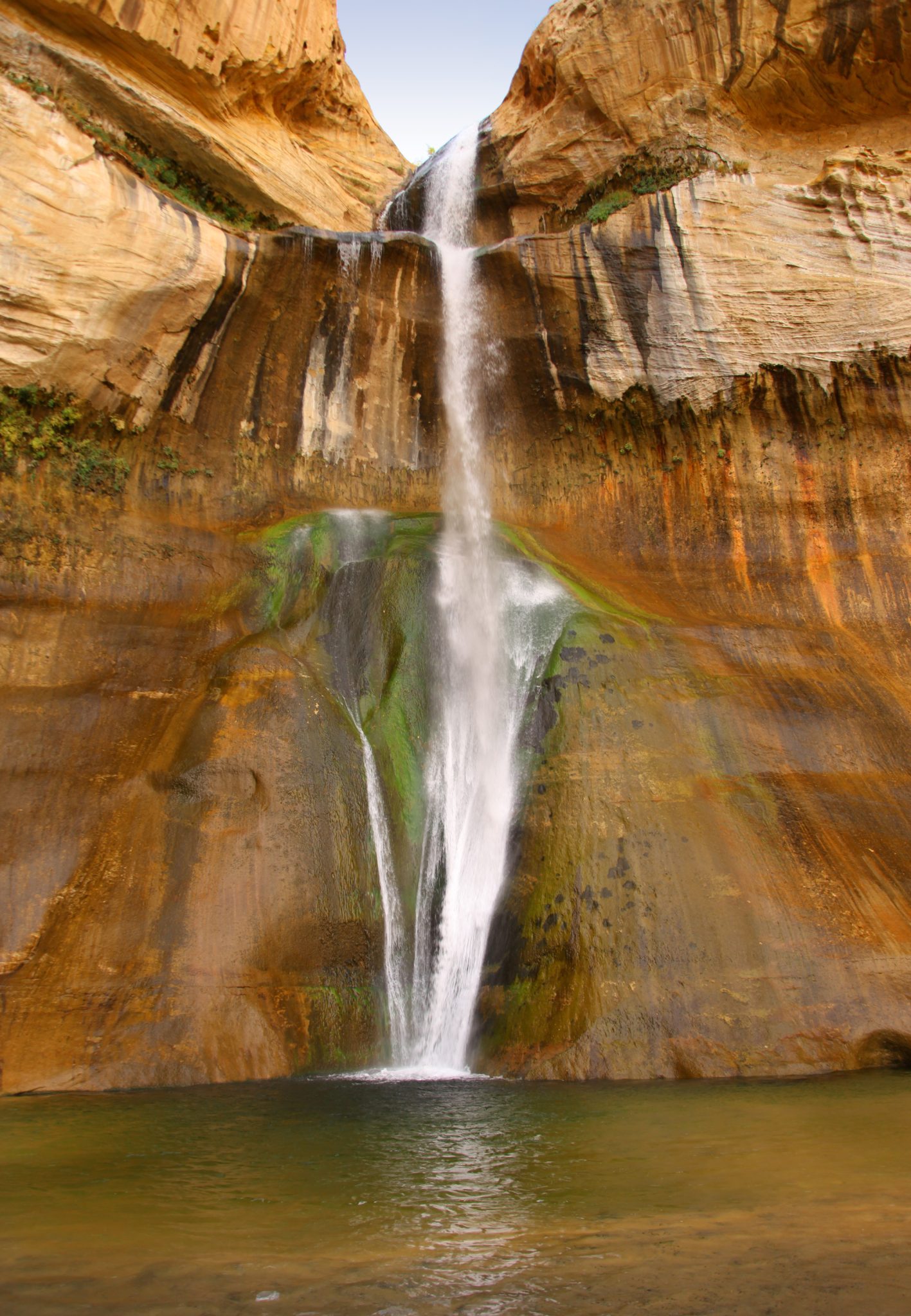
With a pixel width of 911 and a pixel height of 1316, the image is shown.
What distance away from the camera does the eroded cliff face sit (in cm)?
833

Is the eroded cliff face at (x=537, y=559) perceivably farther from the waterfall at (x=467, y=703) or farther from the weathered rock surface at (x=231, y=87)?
the waterfall at (x=467, y=703)

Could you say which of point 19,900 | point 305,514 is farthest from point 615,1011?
point 305,514

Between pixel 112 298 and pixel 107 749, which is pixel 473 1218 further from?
pixel 112 298

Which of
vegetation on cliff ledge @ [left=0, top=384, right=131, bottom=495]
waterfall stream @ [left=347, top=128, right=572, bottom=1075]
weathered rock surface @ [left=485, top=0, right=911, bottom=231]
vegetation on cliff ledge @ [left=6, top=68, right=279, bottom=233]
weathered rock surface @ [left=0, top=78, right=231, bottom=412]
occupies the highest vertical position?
weathered rock surface @ [left=485, top=0, right=911, bottom=231]

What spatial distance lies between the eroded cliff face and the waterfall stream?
280 millimetres

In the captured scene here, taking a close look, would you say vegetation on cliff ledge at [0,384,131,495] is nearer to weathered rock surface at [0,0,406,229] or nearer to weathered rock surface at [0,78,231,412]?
weathered rock surface at [0,78,231,412]

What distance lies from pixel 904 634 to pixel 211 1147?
10955 mm

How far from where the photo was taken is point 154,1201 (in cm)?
409

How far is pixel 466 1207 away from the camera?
13.3 ft

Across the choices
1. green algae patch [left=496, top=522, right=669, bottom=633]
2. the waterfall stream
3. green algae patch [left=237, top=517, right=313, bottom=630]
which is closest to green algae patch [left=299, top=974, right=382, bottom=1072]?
the waterfall stream

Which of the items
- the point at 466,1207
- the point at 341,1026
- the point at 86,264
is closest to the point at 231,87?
the point at 86,264

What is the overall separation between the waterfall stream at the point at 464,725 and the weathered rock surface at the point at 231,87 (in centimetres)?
413

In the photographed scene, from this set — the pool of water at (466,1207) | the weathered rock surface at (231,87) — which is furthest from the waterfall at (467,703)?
the weathered rock surface at (231,87)

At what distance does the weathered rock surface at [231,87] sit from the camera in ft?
43.4
